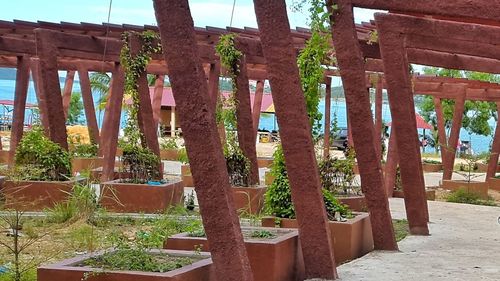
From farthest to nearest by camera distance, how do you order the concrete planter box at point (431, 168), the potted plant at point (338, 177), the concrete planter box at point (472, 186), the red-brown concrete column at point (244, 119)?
the concrete planter box at point (431, 168)
the concrete planter box at point (472, 186)
the red-brown concrete column at point (244, 119)
the potted plant at point (338, 177)

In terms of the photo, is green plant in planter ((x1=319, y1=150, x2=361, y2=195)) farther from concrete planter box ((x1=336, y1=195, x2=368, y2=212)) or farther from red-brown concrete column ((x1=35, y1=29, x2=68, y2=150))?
red-brown concrete column ((x1=35, y1=29, x2=68, y2=150))

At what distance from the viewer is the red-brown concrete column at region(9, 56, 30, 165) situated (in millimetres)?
16656

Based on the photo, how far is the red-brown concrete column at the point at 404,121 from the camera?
10.5 m

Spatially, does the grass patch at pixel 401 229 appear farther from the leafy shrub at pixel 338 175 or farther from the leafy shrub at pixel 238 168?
the leafy shrub at pixel 238 168

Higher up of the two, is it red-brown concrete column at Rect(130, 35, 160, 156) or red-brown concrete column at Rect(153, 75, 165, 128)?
red-brown concrete column at Rect(153, 75, 165, 128)

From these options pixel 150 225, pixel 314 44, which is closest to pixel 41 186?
pixel 150 225

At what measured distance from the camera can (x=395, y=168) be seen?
636 inches

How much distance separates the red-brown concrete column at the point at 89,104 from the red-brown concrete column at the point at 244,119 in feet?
26.0

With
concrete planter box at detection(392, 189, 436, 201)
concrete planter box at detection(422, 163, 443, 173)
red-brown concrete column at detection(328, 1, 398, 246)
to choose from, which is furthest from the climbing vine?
concrete planter box at detection(422, 163, 443, 173)

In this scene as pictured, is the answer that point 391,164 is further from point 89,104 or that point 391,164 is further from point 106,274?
point 106,274

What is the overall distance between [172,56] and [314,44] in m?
4.00

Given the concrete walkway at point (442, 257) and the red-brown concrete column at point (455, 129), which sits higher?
the red-brown concrete column at point (455, 129)

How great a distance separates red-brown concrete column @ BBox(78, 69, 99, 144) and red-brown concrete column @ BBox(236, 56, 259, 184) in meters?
7.94

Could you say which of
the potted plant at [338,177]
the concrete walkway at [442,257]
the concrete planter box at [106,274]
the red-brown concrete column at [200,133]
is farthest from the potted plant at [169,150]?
the red-brown concrete column at [200,133]
